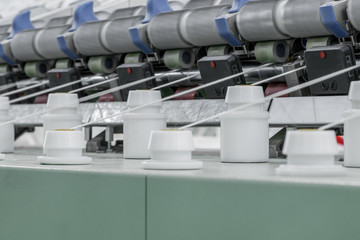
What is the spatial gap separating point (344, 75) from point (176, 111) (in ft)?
1.62

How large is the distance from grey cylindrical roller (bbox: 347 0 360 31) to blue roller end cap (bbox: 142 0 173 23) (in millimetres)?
→ 716

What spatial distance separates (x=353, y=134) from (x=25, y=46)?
1670mm

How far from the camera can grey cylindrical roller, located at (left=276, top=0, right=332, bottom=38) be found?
1577mm

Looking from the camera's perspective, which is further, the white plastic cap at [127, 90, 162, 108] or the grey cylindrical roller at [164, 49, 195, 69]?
the grey cylindrical roller at [164, 49, 195, 69]

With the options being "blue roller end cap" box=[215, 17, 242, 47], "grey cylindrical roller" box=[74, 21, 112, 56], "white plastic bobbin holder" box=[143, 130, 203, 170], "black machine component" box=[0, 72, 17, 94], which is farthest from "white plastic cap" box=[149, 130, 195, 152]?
"black machine component" box=[0, 72, 17, 94]

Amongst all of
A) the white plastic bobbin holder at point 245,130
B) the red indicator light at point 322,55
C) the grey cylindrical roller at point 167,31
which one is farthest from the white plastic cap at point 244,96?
the grey cylindrical roller at point 167,31

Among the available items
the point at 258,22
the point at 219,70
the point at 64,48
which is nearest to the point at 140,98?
the point at 219,70

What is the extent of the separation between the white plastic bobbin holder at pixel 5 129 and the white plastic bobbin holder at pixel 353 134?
100 centimetres

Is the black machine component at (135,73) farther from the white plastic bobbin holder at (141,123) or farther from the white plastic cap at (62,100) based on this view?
the white plastic bobbin holder at (141,123)

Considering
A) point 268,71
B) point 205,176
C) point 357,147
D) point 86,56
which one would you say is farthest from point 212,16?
point 205,176

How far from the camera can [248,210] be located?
0.80 metres

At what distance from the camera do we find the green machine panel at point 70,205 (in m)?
0.94

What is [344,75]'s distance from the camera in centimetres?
146

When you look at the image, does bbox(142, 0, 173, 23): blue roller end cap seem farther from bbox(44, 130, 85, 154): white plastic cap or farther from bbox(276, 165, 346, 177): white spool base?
bbox(276, 165, 346, 177): white spool base
